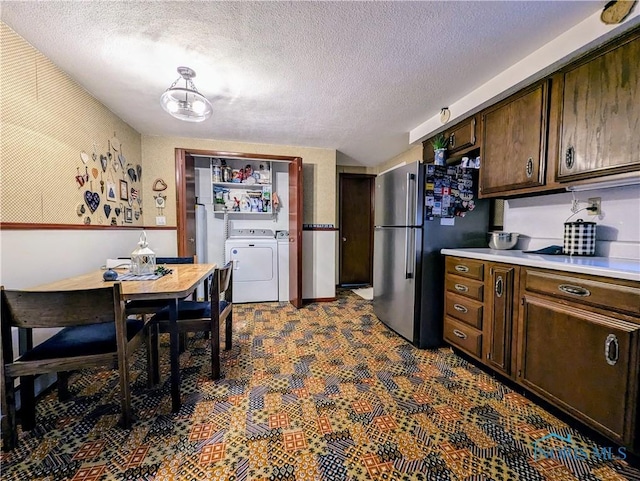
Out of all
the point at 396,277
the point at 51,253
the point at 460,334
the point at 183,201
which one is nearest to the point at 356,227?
the point at 396,277

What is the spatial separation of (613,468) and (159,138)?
4443mm

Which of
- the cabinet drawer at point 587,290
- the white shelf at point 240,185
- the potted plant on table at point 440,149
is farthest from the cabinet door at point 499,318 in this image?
the white shelf at point 240,185

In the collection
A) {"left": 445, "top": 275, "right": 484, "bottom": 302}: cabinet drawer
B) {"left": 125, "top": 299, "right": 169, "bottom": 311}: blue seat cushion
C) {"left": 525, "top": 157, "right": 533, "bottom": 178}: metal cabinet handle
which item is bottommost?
{"left": 125, "top": 299, "right": 169, "bottom": 311}: blue seat cushion

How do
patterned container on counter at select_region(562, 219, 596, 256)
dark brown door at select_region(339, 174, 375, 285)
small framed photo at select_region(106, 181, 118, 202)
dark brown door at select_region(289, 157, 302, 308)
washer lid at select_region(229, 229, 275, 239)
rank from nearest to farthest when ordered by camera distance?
patterned container on counter at select_region(562, 219, 596, 256) → small framed photo at select_region(106, 181, 118, 202) → dark brown door at select_region(289, 157, 302, 308) → washer lid at select_region(229, 229, 275, 239) → dark brown door at select_region(339, 174, 375, 285)

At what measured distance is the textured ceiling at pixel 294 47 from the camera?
53.6 inches

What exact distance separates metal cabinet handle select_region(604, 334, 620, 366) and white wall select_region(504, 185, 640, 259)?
28.8 inches

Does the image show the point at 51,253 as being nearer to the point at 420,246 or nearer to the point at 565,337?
the point at 420,246

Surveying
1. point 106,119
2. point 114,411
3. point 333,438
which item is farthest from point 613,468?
point 106,119

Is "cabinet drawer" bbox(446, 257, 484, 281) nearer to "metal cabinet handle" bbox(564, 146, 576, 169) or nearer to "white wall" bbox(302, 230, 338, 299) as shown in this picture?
"metal cabinet handle" bbox(564, 146, 576, 169)

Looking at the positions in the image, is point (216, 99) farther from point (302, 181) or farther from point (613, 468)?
point (613, 468)

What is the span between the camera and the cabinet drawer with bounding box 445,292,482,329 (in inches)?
77.3

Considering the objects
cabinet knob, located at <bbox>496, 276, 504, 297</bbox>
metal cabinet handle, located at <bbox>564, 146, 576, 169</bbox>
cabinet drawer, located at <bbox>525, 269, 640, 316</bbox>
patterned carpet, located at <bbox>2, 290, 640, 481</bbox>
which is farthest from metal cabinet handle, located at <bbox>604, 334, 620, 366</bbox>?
metal cabinet handle, located at <bbox>564, 146, 576, 169</bbox>

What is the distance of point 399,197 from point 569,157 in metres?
1.18

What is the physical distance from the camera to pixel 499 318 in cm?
179
